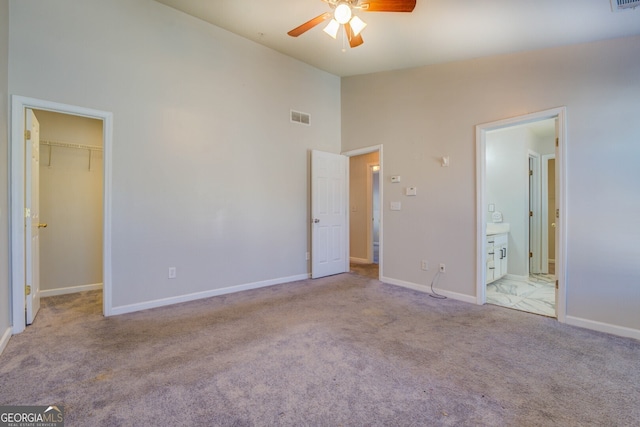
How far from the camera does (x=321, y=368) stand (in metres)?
2.02

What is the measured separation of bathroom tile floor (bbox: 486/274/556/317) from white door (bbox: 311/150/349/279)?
2.28 meters

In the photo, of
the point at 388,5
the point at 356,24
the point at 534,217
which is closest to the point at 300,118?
the point at 356,24

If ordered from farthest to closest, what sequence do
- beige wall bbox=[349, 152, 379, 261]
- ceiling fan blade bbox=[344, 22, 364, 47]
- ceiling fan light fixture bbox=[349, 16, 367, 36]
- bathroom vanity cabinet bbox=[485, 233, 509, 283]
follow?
beige wall bbox=[349, 152, 379, 261]
bathroom vanity cabinet bbox=[485, 233, 509, 283]
ceiling fan blade bbox=[344, 22, 364, 47]
ceiling fan light fixture bbox=[349, 16, 367, 36]

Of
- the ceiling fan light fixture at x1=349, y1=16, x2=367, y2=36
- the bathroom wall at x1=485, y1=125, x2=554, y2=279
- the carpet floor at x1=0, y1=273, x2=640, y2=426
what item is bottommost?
the carpet floor at x1=0, y1=273, x2=640, y2=426

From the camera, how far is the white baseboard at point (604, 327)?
250 cm

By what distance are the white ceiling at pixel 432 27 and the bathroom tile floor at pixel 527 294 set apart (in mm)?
2734

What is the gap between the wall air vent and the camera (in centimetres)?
446

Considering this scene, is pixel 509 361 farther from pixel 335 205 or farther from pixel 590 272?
pixel 335 205

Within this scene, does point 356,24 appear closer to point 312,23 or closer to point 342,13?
point 342,13

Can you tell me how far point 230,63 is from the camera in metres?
3.80

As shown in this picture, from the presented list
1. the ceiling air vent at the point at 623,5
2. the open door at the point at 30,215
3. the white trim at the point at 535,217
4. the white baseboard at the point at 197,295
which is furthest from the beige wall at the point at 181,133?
the white trim at the point at 535,217

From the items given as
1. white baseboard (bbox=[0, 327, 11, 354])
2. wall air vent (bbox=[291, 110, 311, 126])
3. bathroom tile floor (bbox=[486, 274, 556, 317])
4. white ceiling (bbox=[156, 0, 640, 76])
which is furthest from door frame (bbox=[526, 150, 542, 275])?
white baseboard (bbox=[0, 327, 11, 354])

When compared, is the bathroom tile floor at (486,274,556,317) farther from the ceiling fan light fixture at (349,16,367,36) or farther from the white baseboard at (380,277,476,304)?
the ceiling fan light fixture at (349,16,367,36)

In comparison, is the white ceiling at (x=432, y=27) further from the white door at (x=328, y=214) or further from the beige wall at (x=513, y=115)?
the white door at (x=328, y=214)
